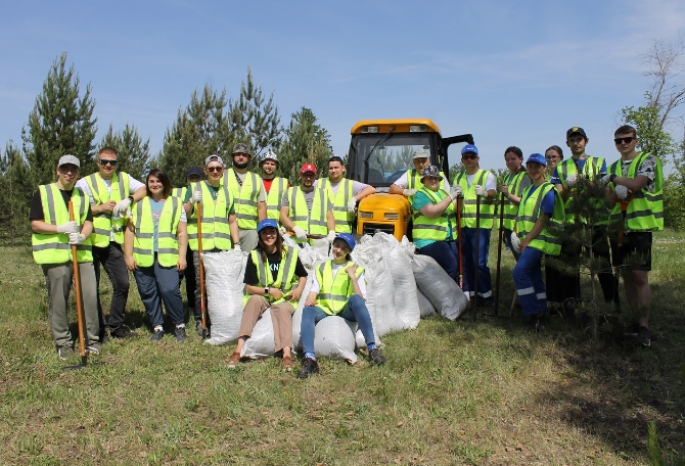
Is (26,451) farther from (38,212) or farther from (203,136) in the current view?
(203,136)

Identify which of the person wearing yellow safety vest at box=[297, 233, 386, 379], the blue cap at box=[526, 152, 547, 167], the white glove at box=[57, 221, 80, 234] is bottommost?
the person wearing yellow safety vest at box=[297, 233, 386, 379]

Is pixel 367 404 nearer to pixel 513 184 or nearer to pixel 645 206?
pixel 645 206

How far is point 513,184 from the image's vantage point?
6.01m

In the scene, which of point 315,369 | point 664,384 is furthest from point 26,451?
point 664,384

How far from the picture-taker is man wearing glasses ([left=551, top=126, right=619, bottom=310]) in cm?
476

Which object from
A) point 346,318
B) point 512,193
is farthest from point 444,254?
point 346,318

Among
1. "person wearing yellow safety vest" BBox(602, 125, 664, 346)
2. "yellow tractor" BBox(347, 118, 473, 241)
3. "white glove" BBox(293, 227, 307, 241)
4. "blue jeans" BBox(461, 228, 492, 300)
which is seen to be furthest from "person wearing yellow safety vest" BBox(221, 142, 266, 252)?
"person wearing yellow safety vest" BBox(602, 125, 664, 346)

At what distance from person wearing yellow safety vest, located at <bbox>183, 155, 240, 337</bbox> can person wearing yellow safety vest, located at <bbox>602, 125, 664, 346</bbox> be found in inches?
141

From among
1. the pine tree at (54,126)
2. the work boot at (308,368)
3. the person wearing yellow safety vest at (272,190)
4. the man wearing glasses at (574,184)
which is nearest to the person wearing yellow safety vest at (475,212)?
the man wearing glasses at (574,184)

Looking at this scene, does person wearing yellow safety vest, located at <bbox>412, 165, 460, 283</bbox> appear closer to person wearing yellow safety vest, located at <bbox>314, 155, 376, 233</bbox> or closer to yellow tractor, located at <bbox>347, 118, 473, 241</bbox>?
person wearing yellow safety vest, located at <bbox>314, 155, 376, 233</bbox>

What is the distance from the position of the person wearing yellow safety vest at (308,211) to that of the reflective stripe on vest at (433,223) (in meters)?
0.94

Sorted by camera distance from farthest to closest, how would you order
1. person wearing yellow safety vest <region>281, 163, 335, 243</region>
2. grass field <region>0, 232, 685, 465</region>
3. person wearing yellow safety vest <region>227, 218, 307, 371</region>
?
person wearing yellow safety vest <region>281, 163, 335, 243</region>
person wearing yellow safety vest <region>227, 218, 307, 371</region>
grass field <region>0, 232, 685, 465</region>

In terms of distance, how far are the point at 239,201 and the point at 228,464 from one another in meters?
3.25

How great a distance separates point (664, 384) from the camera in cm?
405
